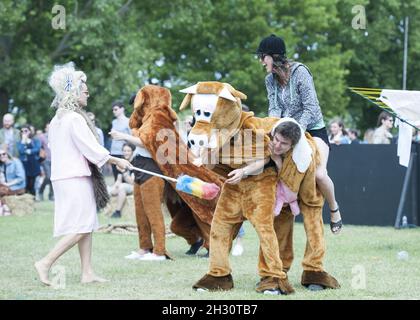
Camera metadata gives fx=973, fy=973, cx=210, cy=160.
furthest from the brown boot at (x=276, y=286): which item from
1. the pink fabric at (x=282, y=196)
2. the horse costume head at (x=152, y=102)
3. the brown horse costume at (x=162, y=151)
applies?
the horse costume head at (x=152, y=102)

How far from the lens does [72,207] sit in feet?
28.4

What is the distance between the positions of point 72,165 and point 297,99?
6.89 feet

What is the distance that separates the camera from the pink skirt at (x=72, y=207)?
8.65m

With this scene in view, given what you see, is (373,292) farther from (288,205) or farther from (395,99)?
(395,99)

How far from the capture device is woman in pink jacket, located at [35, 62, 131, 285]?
28.3ft

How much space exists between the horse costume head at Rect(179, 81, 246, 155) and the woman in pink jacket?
112 centimetres

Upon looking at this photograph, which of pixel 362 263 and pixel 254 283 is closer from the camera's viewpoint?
pixel 254 283

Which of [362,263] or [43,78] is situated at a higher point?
[43,78]

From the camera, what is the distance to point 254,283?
891cm

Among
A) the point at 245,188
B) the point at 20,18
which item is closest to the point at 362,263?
the point at 245,188

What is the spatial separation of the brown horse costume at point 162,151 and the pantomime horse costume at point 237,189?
8.01ft

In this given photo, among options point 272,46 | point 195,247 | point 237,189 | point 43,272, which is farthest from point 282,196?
point 195,247

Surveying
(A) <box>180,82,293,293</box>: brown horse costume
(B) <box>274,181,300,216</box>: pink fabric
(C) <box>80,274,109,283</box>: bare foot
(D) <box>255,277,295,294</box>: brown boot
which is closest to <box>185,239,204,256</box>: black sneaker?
(C) <box>80,274,109,283</box>: bare foot

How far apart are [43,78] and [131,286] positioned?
2264 centimetres
